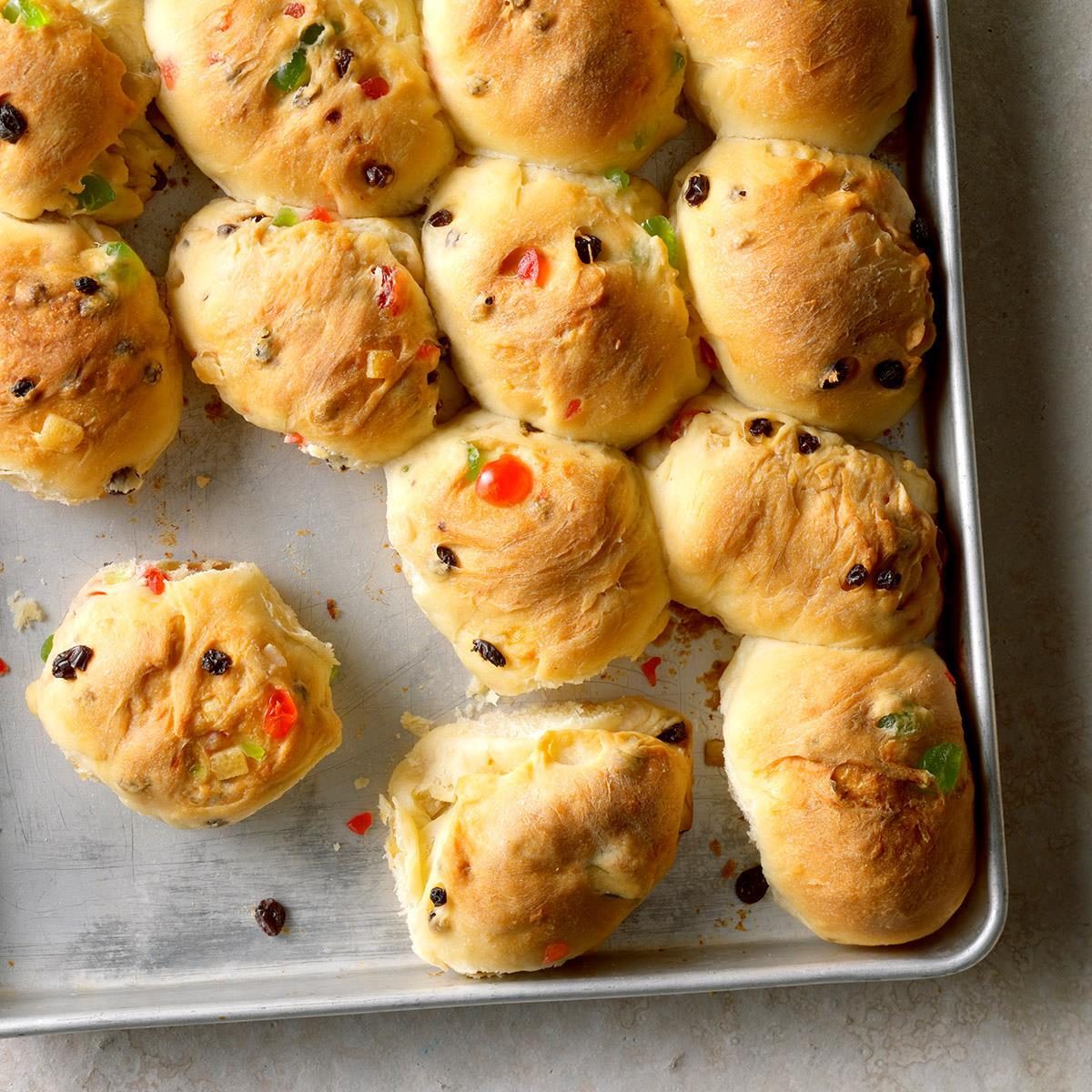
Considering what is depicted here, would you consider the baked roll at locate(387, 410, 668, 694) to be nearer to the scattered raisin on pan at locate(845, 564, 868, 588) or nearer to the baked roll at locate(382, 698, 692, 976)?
the baked roll at locate(382, 698, 692, 976)

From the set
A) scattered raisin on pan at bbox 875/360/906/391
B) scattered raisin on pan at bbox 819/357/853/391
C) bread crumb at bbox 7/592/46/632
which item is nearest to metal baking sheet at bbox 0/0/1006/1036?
bread crumb at bbox 7/592/46/632

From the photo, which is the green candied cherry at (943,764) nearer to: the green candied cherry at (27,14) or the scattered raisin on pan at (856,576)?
the scattered raisin on pan at (856,576)

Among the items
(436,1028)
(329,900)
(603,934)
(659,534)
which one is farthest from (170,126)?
(436,1028)

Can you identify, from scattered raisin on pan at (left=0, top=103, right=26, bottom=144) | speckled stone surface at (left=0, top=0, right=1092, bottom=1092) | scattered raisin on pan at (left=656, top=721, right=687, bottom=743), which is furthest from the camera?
speckled stone surface at (left=0, top=0, right=1092, bottom=1092)

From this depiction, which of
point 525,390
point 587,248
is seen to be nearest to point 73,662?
point 525,390

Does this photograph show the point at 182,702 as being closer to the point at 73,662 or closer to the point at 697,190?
the point at 73,662
